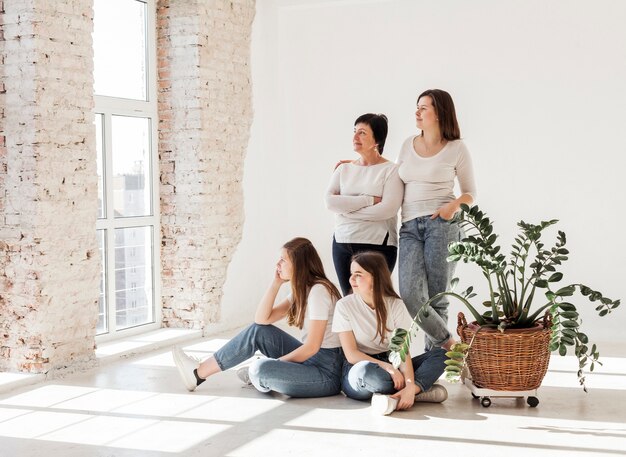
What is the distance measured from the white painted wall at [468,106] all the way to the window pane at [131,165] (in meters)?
0.87

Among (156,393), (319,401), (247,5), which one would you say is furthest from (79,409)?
(247,5)

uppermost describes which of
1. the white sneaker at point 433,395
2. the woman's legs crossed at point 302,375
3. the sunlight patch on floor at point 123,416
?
the woman's legs crossed at point 302,375

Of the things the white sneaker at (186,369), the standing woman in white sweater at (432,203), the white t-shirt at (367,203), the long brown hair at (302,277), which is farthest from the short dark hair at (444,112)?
the white sneaker at (186,369)

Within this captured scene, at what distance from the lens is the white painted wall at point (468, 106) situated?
6.02 m

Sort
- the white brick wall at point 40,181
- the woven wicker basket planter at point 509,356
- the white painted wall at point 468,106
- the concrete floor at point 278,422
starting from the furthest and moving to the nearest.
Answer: the white painted wall at point 468,106 < the white brick wall at point 40,181 < the woven wicker basket planter at point 509,356 < the concrete floor at point 278,422

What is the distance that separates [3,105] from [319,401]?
2323mm

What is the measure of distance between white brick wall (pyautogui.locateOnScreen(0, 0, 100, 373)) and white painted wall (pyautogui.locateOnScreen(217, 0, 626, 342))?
1.75 meters

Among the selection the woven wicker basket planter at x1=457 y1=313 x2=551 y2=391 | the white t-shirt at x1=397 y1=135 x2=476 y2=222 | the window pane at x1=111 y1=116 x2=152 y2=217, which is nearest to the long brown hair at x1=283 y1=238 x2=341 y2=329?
the white t-shirt at x1=397 y1=135 x2=476 y2=222

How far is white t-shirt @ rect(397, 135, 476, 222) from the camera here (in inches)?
177

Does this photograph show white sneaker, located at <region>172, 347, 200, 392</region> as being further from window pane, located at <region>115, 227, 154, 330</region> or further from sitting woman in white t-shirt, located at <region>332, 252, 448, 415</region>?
window pane, located at <region>115, 227, 154, 330</region>

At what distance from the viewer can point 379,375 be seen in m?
4.09

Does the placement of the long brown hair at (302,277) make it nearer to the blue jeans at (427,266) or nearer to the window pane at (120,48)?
the blue jeans at (427,266)

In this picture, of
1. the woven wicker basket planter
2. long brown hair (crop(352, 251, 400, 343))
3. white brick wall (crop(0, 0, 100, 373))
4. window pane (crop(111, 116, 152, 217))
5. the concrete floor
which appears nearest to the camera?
the concrete floor

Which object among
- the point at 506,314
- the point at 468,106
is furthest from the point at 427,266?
the point at 468,106
